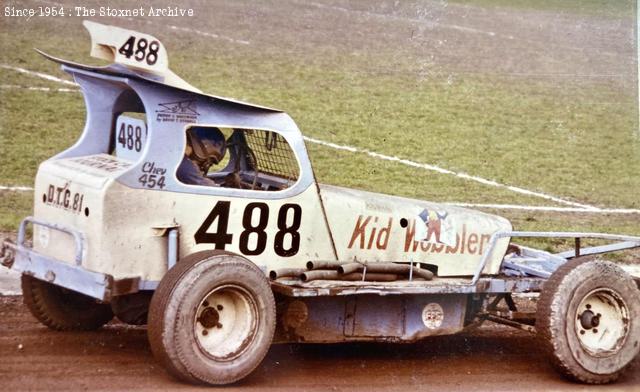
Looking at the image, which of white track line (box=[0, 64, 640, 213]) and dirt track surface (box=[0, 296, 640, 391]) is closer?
dirt track surface (box=[0, 296, 640, 391])

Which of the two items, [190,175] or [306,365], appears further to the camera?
[306,365]

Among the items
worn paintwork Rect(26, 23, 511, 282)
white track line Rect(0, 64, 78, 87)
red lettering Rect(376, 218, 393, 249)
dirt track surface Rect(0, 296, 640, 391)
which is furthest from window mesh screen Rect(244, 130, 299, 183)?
white track line Rect(0, 64, 78, 87)

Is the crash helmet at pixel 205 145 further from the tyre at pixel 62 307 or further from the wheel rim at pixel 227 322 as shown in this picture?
the tyre at pixel 62 307

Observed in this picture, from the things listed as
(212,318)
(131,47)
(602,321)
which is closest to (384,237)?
(212,318)

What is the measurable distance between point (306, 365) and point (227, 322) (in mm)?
992

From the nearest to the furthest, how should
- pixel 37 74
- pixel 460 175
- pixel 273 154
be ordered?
1. pixel 273 154
2. pixel 460 175
3. pixel 37 74

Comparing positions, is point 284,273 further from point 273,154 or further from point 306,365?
point 273,154

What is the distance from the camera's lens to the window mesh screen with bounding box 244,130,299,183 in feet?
27.7

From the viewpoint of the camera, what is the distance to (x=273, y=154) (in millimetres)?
8531

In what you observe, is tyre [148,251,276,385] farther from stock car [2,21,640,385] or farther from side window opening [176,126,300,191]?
side window opening [176,126,300,191]

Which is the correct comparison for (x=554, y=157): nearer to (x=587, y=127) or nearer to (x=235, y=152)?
(x=587, y=127)

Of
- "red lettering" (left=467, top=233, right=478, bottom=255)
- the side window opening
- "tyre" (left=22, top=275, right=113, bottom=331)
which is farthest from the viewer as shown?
"red lettering" (left=467, top=233, right=478, bottom=255)

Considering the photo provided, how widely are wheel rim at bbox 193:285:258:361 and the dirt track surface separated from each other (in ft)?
0.94

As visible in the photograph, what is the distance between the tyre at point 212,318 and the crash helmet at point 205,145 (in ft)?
3.39
